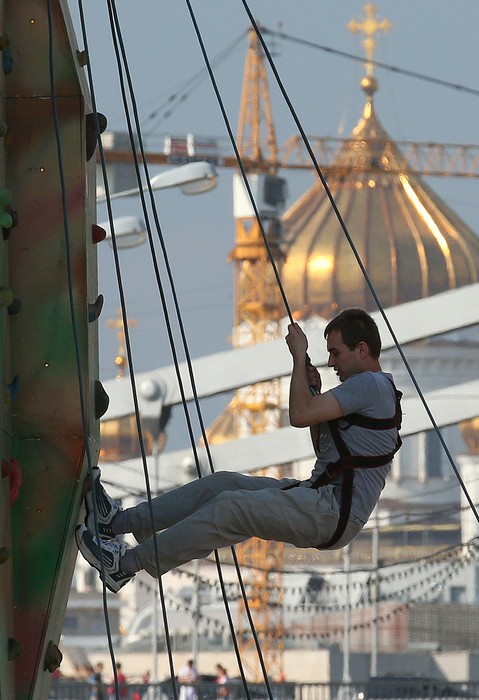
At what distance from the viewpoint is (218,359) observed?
3266 cm

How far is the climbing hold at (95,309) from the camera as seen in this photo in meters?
6.36

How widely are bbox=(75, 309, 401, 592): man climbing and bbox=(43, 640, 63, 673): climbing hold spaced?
10.9 inches

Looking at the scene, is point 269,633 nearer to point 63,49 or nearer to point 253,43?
point 253,43

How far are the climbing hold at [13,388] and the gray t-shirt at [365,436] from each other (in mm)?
1012

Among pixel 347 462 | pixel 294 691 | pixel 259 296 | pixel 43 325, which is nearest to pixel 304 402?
pixel 347 462

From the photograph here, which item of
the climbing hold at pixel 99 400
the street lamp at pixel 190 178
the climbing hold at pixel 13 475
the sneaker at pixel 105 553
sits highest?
the street lamp at pixel 190 178

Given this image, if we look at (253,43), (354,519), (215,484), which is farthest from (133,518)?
(253,43)

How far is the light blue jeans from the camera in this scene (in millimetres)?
6375

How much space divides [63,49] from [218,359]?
26.3 m

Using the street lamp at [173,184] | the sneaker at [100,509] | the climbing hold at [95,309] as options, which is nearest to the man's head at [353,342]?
the climbing hold at [95,309]

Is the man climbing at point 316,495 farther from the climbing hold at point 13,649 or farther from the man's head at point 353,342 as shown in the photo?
the climbing hold at point 13,649

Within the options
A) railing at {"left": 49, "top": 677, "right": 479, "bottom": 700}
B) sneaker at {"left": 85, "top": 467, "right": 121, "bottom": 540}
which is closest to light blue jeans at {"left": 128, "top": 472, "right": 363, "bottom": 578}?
sneaker at {"left": 85, "top": 467, "right": 121, "bottom": 540}

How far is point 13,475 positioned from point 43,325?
1.65ft

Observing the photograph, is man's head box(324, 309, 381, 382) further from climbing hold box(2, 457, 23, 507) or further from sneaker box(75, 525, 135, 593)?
climbing hold box(2, 457, 23, 507)
